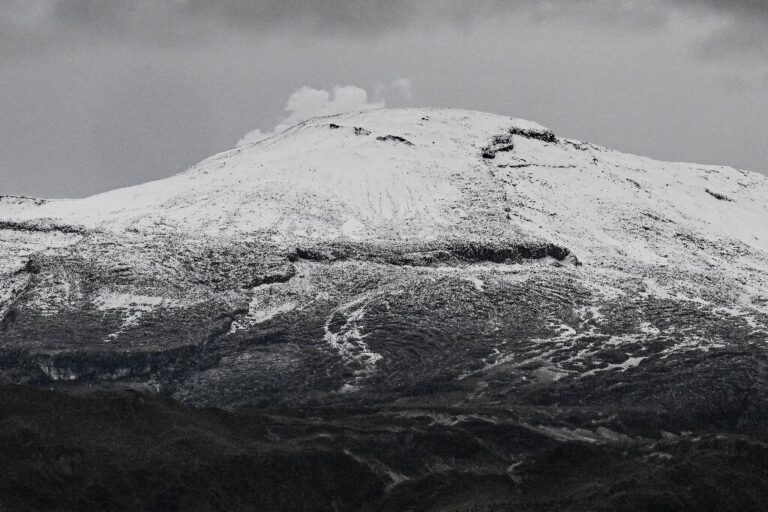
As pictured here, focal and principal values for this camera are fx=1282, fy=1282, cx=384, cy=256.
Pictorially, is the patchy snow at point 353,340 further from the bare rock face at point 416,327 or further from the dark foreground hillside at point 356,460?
the dark foreground hillside at point 356,460

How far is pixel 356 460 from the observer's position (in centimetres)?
9750

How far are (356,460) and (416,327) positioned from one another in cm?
3016

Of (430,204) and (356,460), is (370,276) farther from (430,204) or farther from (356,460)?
(356,460)

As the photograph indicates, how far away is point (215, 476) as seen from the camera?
93.2 meters

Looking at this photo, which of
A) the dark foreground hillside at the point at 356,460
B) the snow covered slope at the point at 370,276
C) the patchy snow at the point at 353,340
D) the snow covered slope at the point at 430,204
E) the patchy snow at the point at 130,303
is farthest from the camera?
the snow covered slope at the point at 430,204

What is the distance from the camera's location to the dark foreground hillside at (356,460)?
90.2 m

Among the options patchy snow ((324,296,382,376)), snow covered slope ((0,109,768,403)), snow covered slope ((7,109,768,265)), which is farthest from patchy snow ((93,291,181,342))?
snow covered slope ((7,109,768,265))

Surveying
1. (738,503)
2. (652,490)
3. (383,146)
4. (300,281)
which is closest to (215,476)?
(652,490)

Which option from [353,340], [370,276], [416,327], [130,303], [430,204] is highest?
[430,204]

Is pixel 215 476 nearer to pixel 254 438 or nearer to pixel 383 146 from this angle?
pixel 254 438

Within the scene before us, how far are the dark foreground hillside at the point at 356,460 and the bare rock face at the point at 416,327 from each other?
249 millimetres

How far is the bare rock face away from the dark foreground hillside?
25cm

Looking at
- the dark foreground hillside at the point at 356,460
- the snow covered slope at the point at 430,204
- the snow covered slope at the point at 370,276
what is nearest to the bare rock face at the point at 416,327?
the dark foreground hillside at the point at 356,460

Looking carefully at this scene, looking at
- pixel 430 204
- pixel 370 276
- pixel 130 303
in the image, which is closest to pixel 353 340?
pixel 370 276
